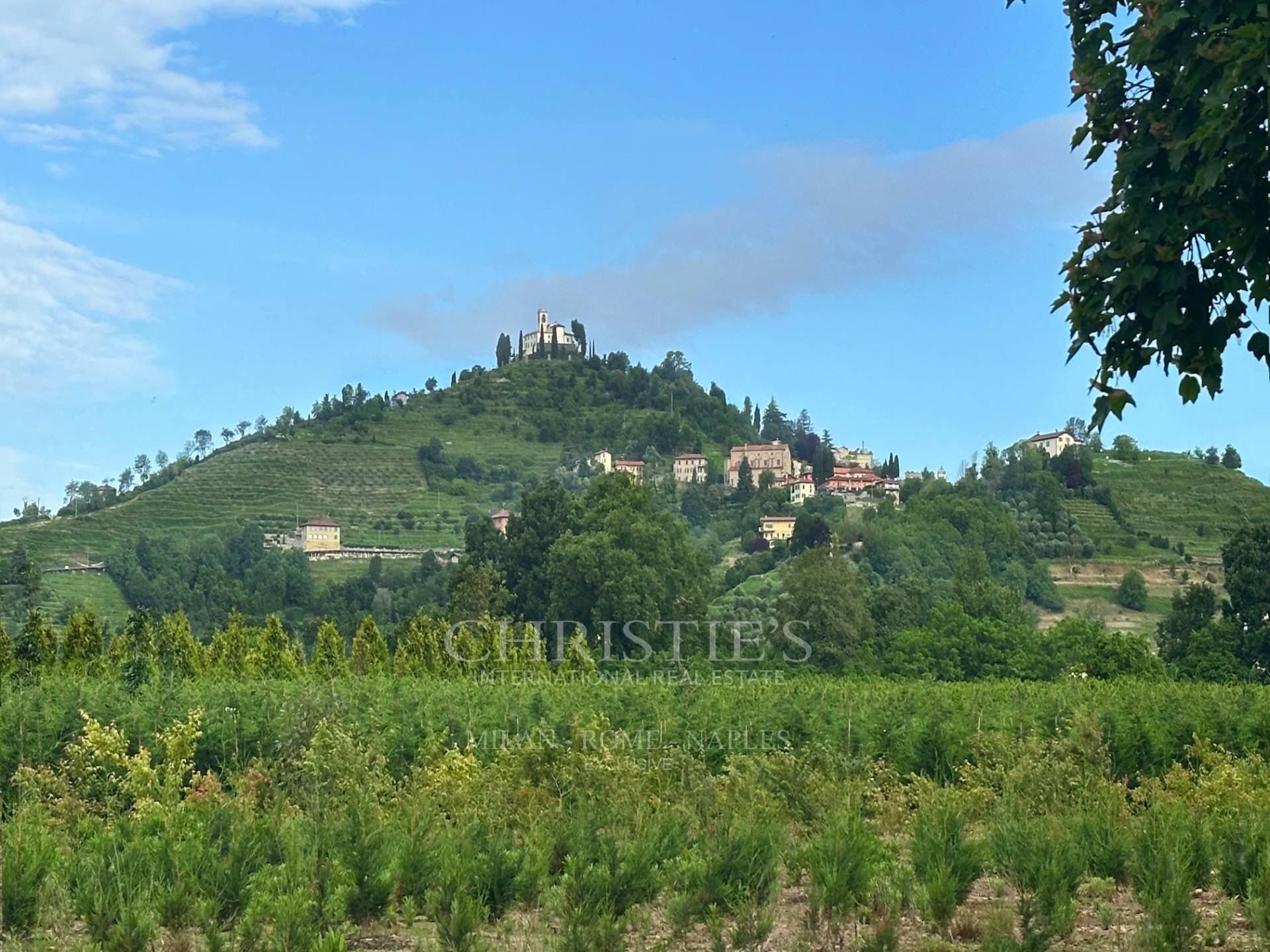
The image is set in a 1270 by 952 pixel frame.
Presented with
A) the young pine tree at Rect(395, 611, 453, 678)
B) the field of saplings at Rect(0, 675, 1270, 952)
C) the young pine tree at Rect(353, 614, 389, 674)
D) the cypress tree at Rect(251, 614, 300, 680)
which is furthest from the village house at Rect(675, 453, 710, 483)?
the field of saplings at Rect(0, 675, 1270, 952)

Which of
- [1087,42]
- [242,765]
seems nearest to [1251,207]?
[1087,42]

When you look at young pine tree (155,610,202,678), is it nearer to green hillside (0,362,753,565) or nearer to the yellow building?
green hillside (0,362,753,565)

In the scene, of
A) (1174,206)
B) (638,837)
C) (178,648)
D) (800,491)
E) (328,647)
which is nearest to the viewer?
(1174,206)

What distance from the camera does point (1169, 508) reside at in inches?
3191

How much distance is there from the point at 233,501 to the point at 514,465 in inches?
879

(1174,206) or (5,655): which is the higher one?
(1174,206)

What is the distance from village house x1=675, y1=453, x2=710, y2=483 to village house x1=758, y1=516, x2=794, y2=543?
56.8 ft

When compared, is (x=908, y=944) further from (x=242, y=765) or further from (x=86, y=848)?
(x=242, y=765)

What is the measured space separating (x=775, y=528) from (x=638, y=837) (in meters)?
77.5

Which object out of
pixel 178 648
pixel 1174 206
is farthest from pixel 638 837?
pixel 178 648

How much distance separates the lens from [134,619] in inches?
932

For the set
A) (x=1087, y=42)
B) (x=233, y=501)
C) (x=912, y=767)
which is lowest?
(x=912, y=767)

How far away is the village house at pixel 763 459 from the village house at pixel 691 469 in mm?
2340

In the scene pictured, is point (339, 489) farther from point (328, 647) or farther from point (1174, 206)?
point (1174, 206)
